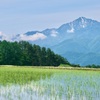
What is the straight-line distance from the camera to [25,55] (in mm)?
106688

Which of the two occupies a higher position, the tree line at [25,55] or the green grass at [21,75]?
the tree line at [25,55]

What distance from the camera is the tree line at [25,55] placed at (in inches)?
3937

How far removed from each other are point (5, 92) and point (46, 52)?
97.1m

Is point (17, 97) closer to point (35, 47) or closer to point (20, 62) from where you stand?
point (20, 62)

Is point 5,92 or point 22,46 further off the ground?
point 22,46

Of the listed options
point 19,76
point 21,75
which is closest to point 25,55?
point 21,75

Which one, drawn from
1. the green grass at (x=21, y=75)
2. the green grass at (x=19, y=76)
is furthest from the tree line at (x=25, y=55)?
the green grass at (x=19, y=76)

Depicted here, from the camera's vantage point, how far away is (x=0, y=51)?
10044 cm

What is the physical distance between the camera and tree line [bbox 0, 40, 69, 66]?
328 ft

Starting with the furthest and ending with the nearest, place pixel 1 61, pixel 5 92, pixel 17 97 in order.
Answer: pixel 1 61
pixel 5 92
pixel 17 97

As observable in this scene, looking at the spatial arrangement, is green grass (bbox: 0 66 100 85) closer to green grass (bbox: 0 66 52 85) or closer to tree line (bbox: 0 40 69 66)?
green grass (bbox: 0 66 52 85)

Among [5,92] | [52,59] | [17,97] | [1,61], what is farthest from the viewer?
[52,59]

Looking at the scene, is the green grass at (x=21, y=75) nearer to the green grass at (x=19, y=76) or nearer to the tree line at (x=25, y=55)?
the green grass at (x=19, y=76)

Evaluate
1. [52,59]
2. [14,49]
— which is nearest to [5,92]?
[14,49]
